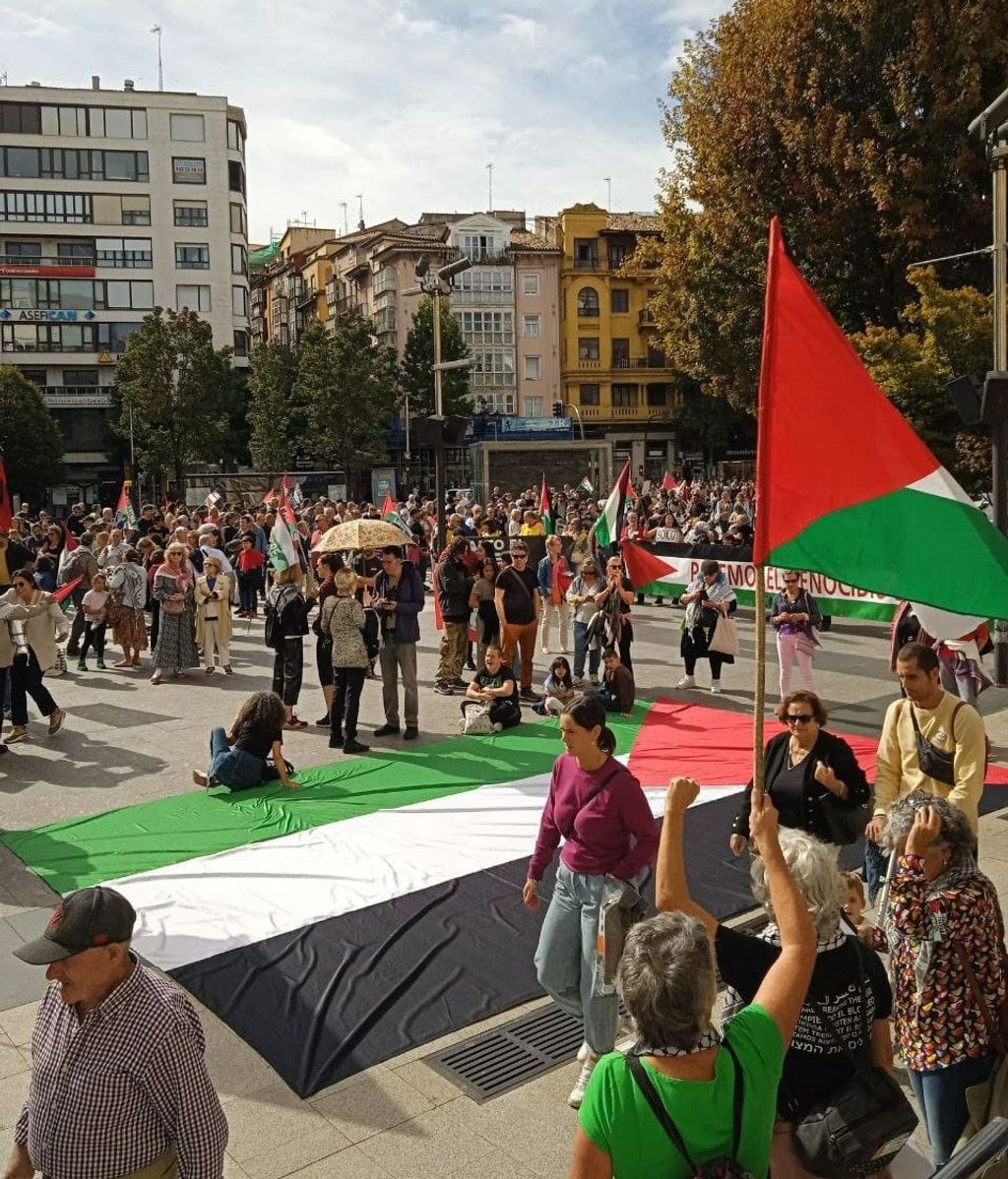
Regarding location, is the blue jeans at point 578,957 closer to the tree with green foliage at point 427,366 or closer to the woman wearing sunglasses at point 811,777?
the woman wearing sunglasses at point 811,777

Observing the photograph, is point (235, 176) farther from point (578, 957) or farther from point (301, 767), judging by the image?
point (578, 957)

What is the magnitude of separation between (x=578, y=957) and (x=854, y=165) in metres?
22.5

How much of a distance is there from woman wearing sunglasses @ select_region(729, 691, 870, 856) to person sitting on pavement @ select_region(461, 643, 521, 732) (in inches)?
242

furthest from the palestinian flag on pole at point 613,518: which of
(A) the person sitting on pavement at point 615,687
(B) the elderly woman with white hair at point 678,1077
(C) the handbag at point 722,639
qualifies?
(B) the elderly woman with white hair at point 678,1077

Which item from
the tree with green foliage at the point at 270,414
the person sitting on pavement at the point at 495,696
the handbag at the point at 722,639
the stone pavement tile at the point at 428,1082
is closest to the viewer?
the stone pavement tile at the point at 428,1082

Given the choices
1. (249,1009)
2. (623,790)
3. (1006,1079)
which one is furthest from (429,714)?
(1006,1079)

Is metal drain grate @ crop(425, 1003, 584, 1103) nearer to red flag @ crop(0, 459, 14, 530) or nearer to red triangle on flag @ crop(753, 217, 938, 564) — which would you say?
red triangle on flag @ crop(753, 217, 938, 564)

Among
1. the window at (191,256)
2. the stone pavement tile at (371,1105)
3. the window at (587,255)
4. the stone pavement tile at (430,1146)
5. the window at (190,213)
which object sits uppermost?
the window at (190,213)

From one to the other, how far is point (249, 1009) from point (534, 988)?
1.43 m

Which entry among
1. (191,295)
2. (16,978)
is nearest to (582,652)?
(16,978)

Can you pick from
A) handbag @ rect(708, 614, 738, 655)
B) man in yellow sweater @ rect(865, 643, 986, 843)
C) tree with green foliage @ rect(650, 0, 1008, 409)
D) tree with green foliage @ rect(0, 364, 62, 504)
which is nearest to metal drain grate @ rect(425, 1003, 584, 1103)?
man in yellow sweater @ rect(865, 643, 986, 843)

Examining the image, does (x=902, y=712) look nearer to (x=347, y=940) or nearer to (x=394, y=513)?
(x=347, y=940)

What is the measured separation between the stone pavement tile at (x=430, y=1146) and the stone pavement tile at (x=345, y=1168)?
0.11ft

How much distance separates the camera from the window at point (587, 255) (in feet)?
224
